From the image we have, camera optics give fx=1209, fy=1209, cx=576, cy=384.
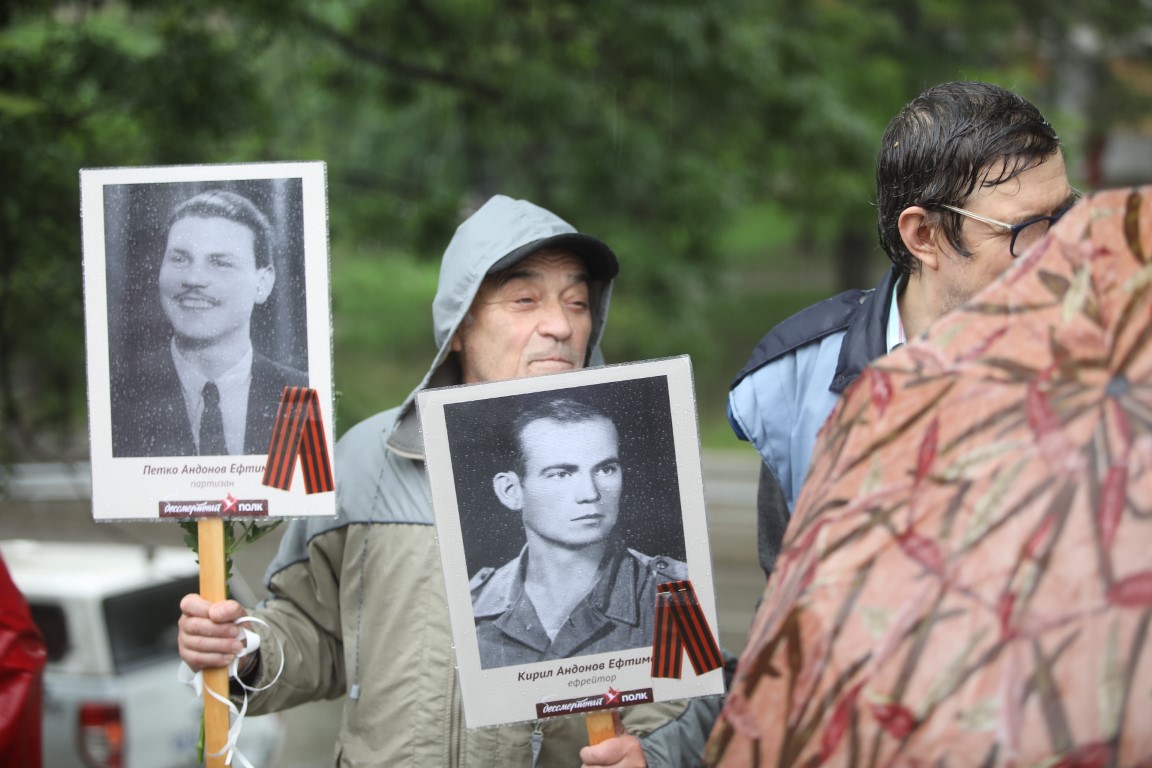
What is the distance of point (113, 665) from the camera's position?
5281 millimetres

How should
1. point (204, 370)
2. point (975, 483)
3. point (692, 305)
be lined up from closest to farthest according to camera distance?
point (975, 483)
point (204, 370)
point (692, 305)

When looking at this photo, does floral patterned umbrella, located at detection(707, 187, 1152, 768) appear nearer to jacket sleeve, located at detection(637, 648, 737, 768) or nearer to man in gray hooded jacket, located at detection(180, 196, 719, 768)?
jacket sleeve, located at detection(637, 648, 737, 768)

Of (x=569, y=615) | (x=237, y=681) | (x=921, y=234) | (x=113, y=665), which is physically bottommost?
(x=113, y=665)

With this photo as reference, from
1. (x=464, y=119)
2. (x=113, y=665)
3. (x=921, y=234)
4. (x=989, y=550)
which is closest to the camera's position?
(x=989, y=550)

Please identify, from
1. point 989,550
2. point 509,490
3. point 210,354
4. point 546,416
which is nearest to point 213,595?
point 210,354

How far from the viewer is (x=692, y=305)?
387 inches

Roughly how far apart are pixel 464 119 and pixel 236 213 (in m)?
7.17

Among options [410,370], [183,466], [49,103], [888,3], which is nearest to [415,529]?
[183,466]

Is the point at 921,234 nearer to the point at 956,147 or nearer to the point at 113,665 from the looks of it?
the point at 956,147

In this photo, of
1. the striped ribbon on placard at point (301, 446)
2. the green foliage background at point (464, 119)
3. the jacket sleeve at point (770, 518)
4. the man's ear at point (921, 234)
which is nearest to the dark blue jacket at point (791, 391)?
the jacket sleeve at point (770, 518)

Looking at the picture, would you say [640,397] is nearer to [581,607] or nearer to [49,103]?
[581,607]

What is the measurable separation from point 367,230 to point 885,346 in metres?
7.36

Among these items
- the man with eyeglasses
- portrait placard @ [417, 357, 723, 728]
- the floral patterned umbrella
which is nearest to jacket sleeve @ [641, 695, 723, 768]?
portrait placard @ [417, 357, 723, 728]

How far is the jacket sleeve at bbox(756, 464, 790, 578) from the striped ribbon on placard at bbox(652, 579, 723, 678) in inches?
7.8
